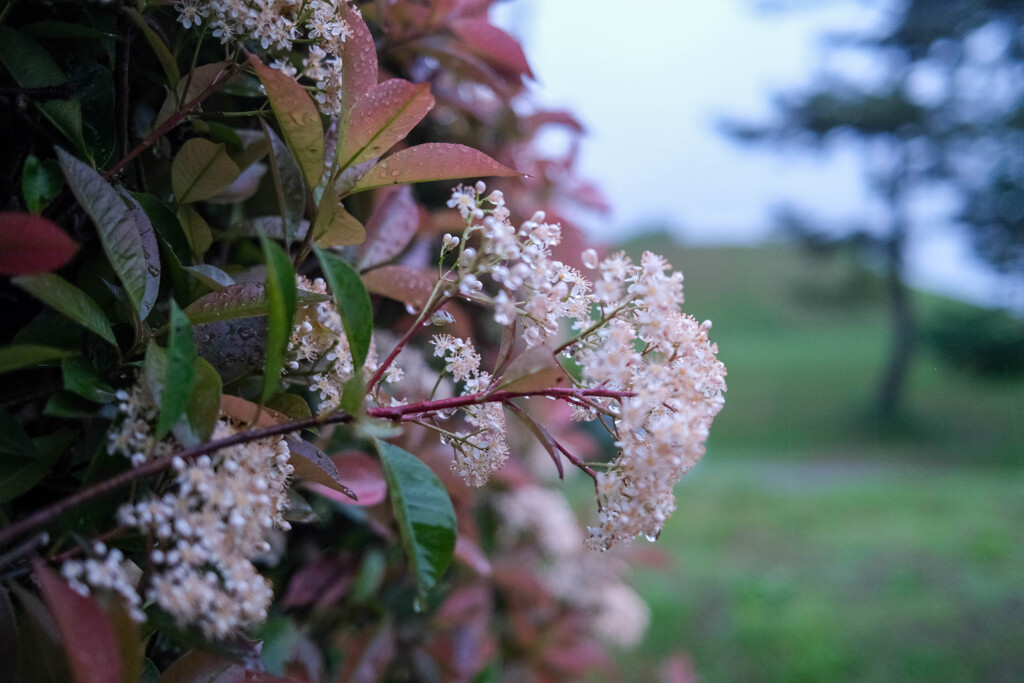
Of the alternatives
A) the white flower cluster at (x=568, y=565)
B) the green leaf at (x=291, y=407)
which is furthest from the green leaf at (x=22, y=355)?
the white flower cluster at (x=568, y=565)

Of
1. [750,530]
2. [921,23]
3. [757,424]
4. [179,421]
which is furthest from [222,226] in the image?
[757,424]

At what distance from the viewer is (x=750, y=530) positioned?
3.39m

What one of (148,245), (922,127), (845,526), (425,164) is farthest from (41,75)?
(922,127)

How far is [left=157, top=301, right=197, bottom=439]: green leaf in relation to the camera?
A: 328 mm

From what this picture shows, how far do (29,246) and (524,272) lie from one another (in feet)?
0.81

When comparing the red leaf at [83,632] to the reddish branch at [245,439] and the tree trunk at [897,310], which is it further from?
the tree trunk at [897,310]

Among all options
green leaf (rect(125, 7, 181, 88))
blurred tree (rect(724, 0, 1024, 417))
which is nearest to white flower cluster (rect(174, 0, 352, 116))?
green leaf (rect(125, 7, 181, 88))

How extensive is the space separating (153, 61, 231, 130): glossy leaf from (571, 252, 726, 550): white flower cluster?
0.93ft

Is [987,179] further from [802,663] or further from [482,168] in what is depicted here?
[482,168]

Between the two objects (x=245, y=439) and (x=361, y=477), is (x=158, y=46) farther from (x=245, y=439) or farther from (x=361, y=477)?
(x=361, y=477)

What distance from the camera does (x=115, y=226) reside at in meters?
0.38

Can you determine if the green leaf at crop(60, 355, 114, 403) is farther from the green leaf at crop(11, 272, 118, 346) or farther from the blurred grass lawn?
the blurred grass lawn

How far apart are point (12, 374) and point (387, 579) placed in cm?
65

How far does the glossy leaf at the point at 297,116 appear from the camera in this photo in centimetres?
40
